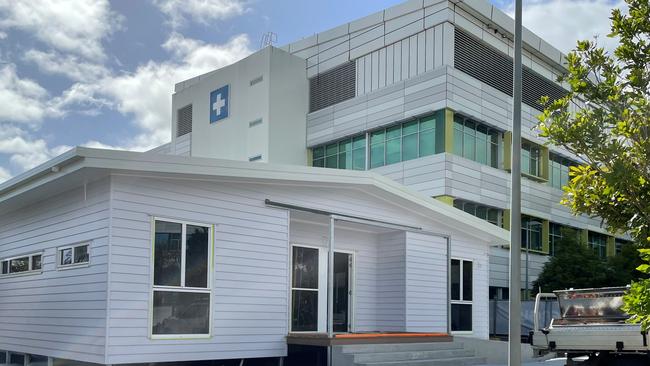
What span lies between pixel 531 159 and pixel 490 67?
5.69 metres

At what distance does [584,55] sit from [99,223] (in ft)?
26.1

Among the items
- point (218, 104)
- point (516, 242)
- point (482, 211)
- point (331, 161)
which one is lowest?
point (516, 242)

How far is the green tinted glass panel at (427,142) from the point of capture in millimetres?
32094

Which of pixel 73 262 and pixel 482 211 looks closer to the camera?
pixel 73 262

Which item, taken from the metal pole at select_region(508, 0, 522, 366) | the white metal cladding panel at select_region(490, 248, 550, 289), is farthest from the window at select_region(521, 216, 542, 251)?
the metal pole at select_region(508, 0, 522, 366)

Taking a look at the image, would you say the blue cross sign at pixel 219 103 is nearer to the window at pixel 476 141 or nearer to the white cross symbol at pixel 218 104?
the white cross symbol at pixel 218 104

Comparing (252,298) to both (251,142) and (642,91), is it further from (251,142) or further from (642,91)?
(251,142)

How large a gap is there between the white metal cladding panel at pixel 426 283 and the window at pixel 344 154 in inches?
693

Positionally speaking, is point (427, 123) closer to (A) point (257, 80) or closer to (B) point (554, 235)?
(A) point (257, 80)

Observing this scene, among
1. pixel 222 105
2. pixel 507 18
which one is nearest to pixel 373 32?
pixel 507 18

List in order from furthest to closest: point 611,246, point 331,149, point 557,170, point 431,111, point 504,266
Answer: point 611,246 < point 557,170 < point 331,149 < point 504,266 < point 431,111

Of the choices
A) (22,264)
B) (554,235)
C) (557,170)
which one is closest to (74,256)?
(22,264)

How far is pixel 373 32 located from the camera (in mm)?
36094

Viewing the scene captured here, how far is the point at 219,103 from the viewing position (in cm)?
4259
